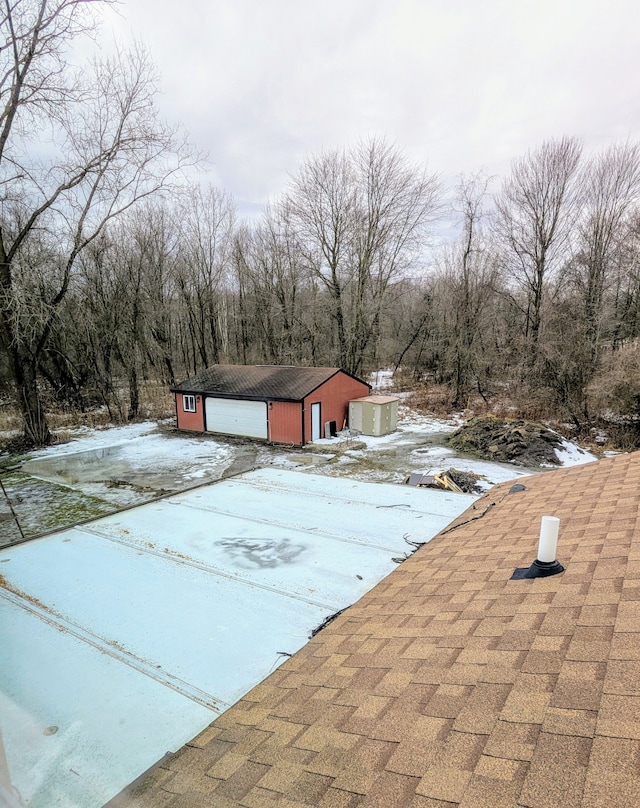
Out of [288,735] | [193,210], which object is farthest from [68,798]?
[193,210]

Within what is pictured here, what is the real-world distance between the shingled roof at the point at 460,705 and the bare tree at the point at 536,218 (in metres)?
18.1

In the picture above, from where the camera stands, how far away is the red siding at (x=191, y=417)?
57.4ft

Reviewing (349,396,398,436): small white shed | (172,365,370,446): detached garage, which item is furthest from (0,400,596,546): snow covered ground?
(172,365,370,446): detached garage

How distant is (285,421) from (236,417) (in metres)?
2.42

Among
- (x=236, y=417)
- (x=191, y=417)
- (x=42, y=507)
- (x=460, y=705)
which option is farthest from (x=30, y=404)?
(x=460, y=705)

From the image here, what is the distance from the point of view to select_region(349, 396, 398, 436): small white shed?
644 inches

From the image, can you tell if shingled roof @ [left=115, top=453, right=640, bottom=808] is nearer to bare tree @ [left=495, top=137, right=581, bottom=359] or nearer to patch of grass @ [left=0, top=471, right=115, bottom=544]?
patch of grass @ [left=0, top=471, right=115, bottom=544]

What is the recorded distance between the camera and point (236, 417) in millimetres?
16672

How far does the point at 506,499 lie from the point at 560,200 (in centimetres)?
1989

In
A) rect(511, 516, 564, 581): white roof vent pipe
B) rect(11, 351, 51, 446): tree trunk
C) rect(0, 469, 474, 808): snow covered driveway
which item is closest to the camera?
rect(0, 469, 474, 808): snow covered driveway

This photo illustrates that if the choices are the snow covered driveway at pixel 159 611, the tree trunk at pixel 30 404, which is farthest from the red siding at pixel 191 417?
the snow covered driveway at pixel 159 611

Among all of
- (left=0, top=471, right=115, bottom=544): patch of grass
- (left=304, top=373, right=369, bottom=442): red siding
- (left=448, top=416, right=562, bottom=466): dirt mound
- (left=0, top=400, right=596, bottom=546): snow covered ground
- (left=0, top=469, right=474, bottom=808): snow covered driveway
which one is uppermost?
(left=304, top=373, right=369, bottom=442): red siding

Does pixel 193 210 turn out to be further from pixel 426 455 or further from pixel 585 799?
pixel 585 799

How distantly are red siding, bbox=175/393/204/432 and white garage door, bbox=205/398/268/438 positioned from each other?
1.07 ft
